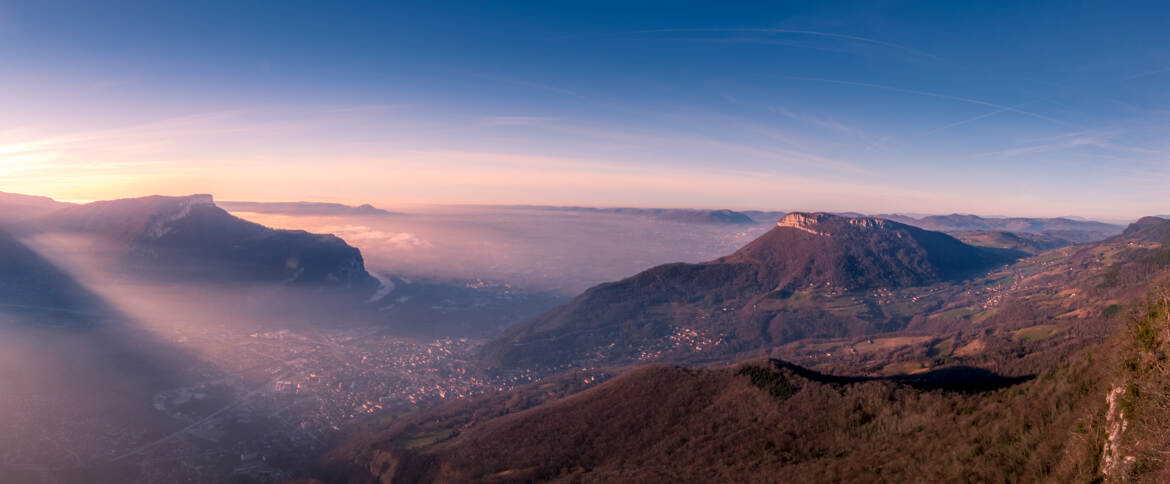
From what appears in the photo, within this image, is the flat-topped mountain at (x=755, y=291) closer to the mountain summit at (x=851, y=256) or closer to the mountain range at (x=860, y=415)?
the mountain summit at (x=851, y=256)

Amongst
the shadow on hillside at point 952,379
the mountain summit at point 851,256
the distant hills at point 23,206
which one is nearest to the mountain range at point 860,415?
the shadow on hillside at point 952,379

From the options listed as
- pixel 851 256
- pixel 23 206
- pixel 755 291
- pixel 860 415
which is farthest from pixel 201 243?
pixel 851 256

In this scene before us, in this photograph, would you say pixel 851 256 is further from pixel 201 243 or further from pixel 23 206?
pixel 23 206

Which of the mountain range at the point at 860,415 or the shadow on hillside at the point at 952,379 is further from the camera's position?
the shadow on hillside at the point at 952,379

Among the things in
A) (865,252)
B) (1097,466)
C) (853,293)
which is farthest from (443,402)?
(865,252)

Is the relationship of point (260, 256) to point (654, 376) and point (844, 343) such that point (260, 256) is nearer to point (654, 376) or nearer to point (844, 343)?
point (654, 376)

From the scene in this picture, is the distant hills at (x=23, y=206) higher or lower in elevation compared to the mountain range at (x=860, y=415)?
higher

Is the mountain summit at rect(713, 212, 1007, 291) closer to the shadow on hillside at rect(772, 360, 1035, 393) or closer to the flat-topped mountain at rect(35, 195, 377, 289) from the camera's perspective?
the shadow on hillside at rect(772, 360, 1035, 393)
